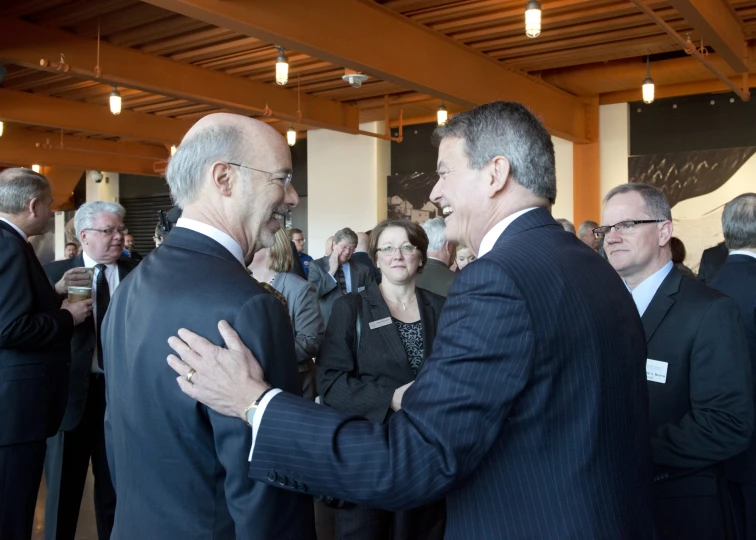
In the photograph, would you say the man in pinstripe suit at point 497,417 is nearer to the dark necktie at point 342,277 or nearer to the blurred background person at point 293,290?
the blurred background person at point 293,290

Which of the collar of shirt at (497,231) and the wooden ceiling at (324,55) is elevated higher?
the wooden ceiling at (324,55)

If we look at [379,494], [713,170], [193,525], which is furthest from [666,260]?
[713,170]

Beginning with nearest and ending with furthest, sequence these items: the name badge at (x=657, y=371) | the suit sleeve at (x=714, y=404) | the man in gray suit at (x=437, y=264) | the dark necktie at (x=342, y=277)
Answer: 1. the suit sleeve at (x=714, y=404)
2. the name badge at (x=657, y=371)
3. the man in gray suit at (x=437, y=264)
4. the dark necktie at (x=342, y=277)

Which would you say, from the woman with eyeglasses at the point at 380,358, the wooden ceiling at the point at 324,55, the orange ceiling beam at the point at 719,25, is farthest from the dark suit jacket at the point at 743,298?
the wooden ceiling at the point at 324,55

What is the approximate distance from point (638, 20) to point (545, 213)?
690 cm

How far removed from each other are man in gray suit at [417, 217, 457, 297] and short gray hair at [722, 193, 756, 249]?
1.50 metres

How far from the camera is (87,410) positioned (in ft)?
11.4

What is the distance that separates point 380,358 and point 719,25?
548cm

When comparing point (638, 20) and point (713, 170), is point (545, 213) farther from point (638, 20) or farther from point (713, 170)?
point (713, 170)

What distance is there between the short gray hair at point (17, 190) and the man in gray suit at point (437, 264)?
2013 mm

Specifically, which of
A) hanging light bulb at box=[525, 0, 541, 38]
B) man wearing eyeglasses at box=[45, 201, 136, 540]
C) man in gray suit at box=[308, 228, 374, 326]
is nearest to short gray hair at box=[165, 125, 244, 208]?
man wearing eyeglasses at box=[45, 201, 136, 540]

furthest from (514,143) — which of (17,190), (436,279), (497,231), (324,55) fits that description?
(324,55)

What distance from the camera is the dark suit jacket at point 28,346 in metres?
2.91

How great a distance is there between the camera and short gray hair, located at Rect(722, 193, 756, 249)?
292 centimetres
